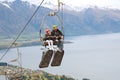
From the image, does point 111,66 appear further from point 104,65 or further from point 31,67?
point 31,67

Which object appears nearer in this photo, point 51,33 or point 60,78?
point 51,33

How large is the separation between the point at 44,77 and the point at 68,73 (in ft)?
27.6

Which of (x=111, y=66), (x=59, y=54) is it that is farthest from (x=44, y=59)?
(x=111, y=66)

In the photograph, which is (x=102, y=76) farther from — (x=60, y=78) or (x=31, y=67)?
(x=31, y=67)

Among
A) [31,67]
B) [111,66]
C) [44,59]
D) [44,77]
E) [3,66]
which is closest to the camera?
[44,59]

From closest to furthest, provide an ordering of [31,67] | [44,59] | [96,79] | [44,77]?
[44,59] → [96,79] → [44,77] → [31,67]

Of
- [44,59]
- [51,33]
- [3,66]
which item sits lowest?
[3,66]

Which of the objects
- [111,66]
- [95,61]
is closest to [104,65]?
[111,66]

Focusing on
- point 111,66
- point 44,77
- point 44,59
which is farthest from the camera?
point 111,66

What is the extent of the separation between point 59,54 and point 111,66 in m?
93.5

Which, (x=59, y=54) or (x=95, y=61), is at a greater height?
(x=59, y=54)

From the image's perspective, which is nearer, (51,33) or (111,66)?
(51,33)

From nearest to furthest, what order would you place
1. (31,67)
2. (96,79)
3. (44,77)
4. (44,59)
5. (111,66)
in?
(44,59) → (96,79) → (44,77) → (111,66) → (31,67)

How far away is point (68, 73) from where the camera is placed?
92812 mm
